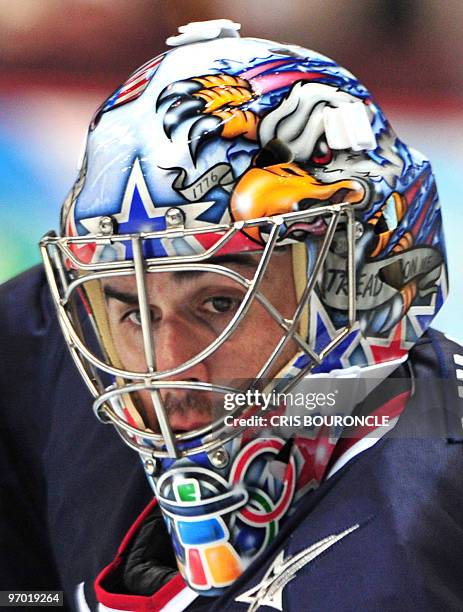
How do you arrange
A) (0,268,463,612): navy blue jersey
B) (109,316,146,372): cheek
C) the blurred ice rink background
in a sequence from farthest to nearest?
the blurred ice rink background < (109,316,146,372): cheek < (0,268,463,612): navy blue jersey

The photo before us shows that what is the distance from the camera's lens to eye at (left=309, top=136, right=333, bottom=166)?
0.89m

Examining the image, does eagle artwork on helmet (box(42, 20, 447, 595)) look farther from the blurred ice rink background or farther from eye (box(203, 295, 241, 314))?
the blurred ice rink background

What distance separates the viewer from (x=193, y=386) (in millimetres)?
882

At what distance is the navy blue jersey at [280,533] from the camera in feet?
2.77

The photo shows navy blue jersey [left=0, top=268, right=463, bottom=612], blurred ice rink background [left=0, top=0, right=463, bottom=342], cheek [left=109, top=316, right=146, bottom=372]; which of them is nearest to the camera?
navy blue jersey [left=0, top=268, right=463, bottom=612]

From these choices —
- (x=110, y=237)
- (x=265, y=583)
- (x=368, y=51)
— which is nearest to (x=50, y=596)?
(x=265, y=583)

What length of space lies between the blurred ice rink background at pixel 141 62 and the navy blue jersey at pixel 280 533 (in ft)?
0.39

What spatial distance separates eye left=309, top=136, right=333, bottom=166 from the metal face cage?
5 cm

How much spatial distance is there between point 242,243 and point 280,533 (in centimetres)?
27

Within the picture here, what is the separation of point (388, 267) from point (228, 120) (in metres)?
0.19

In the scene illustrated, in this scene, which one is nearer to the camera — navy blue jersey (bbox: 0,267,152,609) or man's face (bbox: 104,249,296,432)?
man's face (bbox: 104,249,296,432)

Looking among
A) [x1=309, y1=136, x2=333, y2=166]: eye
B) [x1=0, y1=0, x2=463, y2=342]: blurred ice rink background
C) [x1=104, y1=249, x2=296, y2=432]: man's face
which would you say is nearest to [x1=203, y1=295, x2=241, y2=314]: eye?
[x1=104, y1=249, x2=296, y2=432]: man's face

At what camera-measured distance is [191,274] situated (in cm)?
89

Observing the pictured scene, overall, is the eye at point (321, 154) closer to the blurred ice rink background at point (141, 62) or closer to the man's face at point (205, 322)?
the man's face at point (205, 322)
